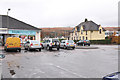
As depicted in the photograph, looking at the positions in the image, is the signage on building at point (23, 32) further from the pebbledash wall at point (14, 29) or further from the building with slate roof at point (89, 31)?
the building with slate roof at point (89, 31)

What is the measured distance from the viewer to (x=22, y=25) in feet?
117

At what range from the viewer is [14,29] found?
1299 inches

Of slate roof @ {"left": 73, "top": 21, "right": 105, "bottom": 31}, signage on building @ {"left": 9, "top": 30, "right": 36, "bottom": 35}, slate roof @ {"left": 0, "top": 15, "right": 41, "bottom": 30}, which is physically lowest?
signage on building @ {"left": 9, "top": 30, "right": 36, "bottom": 35}

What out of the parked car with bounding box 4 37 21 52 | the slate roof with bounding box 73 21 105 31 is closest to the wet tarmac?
the parked car with bounding box 4 37 21 52

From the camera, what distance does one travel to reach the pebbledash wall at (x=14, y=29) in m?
32.5

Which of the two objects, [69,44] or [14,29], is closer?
[69,44]

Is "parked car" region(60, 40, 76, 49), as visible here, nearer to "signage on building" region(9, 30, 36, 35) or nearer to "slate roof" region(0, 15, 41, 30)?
"signage on building" region(9, 30, 36, 35)

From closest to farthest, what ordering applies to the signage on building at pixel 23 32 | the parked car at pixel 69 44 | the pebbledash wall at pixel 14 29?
the parked car at pixel 69 44, the pebbledash wall at pixel 14 29, the signage on building at pixel 23 32

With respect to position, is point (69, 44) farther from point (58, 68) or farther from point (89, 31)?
point (89, 31)

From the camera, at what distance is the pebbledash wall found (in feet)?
107

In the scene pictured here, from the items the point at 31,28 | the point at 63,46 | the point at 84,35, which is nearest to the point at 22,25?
the point at 31,28

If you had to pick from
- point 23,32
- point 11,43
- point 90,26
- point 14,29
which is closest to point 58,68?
point 11,43

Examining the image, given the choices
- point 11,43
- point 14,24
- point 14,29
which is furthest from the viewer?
point 14,24

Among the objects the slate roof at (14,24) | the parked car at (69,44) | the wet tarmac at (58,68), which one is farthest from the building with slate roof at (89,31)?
the wet tarmac at (58,68)
